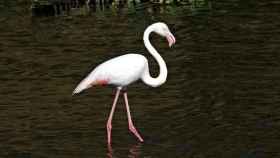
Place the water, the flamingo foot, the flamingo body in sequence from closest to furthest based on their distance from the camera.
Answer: the water, the flamingo foot, the flamingo body

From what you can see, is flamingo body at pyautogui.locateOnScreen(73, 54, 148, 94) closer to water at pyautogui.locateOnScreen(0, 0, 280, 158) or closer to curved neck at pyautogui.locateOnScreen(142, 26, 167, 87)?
curved neck at pyautogui.locateOnScreen(142, 26, 167, 87)

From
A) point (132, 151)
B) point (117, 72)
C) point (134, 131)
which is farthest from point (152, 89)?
point (132, 151)

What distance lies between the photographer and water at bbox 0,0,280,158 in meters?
13.2

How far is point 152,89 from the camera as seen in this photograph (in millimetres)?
16766

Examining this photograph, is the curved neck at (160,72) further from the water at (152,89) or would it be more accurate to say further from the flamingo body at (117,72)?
the water at (152,89)

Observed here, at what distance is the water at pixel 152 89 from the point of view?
13.2 meters

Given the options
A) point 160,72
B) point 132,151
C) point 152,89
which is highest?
point 160,72

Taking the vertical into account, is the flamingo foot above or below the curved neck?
below

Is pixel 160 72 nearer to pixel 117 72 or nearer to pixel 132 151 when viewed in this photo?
pixel 117 72

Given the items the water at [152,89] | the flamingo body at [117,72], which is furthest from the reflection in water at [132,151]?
the flamingo body at [117,72]

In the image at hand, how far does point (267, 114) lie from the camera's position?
14.4m

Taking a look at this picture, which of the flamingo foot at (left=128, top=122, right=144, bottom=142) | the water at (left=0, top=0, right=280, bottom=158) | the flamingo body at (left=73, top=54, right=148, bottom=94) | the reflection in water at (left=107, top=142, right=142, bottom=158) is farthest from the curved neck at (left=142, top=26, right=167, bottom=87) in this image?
the reflection in water at (left=107, top=142, right=142, bottom=158)

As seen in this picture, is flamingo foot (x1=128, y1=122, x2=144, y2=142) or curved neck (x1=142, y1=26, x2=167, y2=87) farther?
curved neck (x1=142, y1=26, x2=167, y2=87)

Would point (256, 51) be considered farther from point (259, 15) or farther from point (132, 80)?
point (132, 80)
